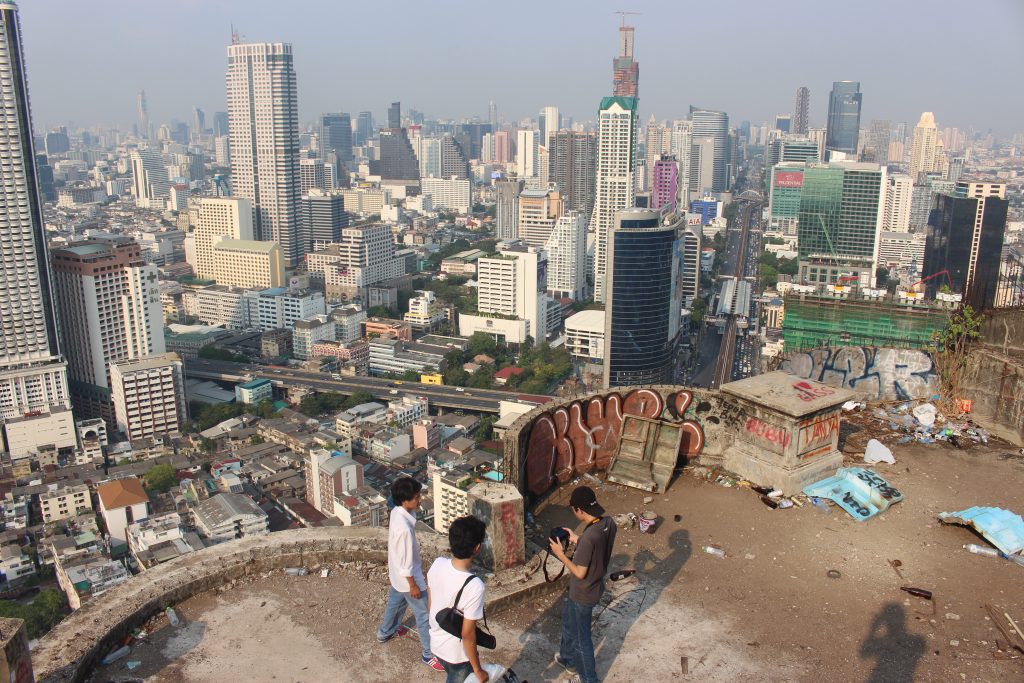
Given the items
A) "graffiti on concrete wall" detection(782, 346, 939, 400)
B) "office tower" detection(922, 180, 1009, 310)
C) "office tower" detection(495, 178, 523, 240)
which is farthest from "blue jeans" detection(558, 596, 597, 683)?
"office tower" detection(495, 178, 523, 240)

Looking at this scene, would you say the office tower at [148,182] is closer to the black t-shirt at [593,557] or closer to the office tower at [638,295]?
the office tower at [638,295]

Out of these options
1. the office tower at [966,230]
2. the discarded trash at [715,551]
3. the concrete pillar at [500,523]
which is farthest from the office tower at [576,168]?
the concrete pillar at [500,523]

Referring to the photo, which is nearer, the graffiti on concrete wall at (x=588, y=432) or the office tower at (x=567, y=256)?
the graffiti on concrete wall at (x=588, y=432)

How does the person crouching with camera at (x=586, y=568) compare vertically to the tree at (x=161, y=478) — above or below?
above

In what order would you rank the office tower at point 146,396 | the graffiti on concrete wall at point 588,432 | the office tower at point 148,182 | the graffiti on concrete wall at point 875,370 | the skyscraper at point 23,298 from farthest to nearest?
the office tower at point 148,182, the office tower at point 146,396, the skyscraper at point 23,298, the graffiti on concrete wall at point 875,370, the graffiti on concrete wall at point 588,432

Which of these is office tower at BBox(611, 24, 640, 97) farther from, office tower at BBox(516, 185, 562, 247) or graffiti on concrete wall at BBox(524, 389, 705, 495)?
graffiti on concrete wall at BBox(524, 389, 705, 495)

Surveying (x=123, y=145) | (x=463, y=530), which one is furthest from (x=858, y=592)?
(x=123, y=145)
